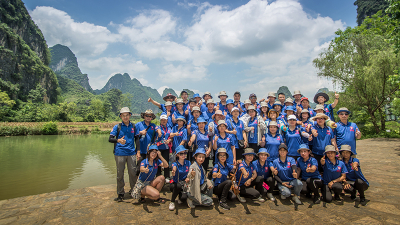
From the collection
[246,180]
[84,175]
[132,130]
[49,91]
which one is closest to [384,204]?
[246,180]

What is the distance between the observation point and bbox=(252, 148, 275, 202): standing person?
14.1ft

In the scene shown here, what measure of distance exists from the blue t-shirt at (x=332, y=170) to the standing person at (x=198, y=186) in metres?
2.50

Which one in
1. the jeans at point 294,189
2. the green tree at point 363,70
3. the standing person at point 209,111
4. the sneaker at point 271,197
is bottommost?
the sneaker at point 271,197

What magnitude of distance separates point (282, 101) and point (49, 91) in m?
71.9

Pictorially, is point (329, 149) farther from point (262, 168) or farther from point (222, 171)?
point (222, 171)

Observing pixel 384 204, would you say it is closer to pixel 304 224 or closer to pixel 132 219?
pixel 304 224

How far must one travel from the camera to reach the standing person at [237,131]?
4.98m

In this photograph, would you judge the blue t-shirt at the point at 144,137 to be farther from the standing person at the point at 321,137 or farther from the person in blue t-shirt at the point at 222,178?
the standing person at the point at 321,137

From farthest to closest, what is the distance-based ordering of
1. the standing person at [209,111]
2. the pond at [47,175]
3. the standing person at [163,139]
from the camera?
the pond at [47,175], the standing person at [209,111], the standing person at [163,139]

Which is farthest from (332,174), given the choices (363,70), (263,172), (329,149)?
(363,70)

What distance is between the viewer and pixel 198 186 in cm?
386

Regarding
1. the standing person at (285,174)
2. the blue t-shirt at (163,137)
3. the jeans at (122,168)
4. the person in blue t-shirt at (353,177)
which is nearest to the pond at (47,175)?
the jeans at (122,168)

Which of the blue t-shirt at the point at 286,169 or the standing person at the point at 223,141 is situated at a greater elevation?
the standing person at the point at 223,141

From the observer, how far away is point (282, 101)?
626 centimetres
